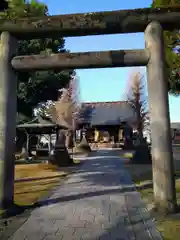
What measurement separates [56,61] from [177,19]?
107 inches

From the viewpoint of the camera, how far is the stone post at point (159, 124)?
4574 millimetres

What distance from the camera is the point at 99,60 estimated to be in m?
5.02

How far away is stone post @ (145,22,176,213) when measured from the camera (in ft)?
15.0

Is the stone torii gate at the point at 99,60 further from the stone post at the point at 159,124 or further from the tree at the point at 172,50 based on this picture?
the tree at the point at 172,50

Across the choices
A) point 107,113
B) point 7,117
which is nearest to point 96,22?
point 7,117

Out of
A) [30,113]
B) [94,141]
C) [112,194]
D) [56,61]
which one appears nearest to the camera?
[56,61]

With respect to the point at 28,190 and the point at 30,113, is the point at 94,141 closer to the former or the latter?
the point at 30,113

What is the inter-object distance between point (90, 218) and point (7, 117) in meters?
2.66

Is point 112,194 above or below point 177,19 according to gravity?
below

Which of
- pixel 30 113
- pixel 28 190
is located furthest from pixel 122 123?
pixel 28 190

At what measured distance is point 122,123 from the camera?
97.0 ft

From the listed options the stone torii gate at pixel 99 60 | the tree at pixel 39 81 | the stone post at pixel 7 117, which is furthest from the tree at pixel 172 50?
the stone post at pixel 7 117

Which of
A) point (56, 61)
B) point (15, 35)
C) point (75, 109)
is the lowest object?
point (56, 61)

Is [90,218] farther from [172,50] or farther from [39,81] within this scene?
[39,81]
